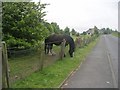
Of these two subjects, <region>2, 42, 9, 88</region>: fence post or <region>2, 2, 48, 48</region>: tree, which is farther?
<region>2, 2, 48, 48</region>: tree

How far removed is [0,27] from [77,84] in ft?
24.5

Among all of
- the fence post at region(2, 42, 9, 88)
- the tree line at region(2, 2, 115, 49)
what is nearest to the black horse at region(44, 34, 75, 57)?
the tree line at region(2, 2, 115, 49)

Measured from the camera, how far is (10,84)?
32.3 ft

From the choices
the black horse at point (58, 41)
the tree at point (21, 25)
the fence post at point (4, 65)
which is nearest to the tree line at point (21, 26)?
the tree at point (21, 25)

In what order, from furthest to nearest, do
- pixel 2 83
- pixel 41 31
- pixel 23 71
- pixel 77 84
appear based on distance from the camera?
pixel 41 31 < pixel 23 71 < pixel 77 84 < pixel 2 83

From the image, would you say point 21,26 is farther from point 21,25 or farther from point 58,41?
point 58,41

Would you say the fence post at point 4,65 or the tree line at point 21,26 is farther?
the tree line at point 21,26

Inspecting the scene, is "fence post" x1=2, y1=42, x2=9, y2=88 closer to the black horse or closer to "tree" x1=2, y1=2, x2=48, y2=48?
"tree" x1=2, y1=2, x2=48, y2=48

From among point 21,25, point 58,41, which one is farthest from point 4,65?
point 58,41

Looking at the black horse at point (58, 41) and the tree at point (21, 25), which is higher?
the tree at point (21, 25)

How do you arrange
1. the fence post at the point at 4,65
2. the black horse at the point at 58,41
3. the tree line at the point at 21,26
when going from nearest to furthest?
the fence post at the point at 4,65, the tree line at the point at 21,26, the black horse at the point at 58,41

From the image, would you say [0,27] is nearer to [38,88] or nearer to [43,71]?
[43,71]

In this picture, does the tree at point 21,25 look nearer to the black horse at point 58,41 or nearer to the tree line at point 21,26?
the tree line at point 21,26

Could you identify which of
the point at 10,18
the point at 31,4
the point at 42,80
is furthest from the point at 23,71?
the point at 31,4
